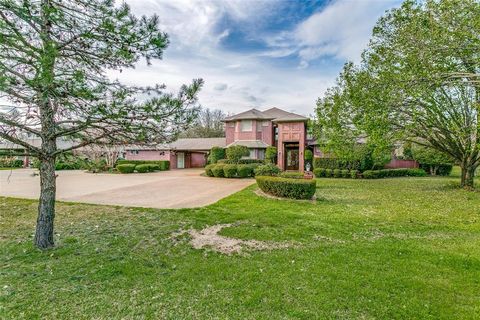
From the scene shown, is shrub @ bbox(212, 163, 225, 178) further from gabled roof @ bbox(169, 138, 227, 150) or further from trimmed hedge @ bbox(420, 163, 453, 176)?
trimmed hedge @ bbox(420, 163, 453, 176)

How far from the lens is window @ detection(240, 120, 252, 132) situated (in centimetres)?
2673

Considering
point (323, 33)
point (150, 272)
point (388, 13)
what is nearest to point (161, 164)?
point (323, 33)

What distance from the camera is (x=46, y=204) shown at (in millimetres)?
4957

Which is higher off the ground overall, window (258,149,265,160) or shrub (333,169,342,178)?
window (258,149,265,160)

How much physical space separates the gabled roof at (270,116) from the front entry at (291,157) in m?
3.14

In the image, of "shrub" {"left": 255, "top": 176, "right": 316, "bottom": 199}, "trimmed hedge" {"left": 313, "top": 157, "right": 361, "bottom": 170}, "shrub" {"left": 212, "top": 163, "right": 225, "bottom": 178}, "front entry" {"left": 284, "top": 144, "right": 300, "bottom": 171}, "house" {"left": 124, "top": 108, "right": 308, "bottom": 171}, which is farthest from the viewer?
"front entry" {"left": 284, "top": 144, "right": 300, "bottom": 171}

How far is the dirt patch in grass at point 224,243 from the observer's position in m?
5.31

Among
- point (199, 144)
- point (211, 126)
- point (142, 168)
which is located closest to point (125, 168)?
point (142, 168)

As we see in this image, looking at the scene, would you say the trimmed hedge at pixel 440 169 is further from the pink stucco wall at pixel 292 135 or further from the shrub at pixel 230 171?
the shrub at pixel 230 171

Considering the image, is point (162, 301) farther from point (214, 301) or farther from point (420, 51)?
point (420, 51)

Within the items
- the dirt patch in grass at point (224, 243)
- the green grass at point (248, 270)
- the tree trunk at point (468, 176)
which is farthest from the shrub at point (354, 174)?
the dirt patch in grass at point (224, 243)

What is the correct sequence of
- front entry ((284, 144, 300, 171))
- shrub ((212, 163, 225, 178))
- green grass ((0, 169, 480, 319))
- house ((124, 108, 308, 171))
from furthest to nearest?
front entry ((284, 144, 300, 171))
house ((124, 108, 308, 171))
shrub ((212, 163, 225, 178))
green grass ((0, 169, 480, 319))

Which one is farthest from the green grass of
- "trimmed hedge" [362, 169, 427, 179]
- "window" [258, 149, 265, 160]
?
"window" [258, 149, 265, 160]

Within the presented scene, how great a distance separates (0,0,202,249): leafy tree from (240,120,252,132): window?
21853 mm
